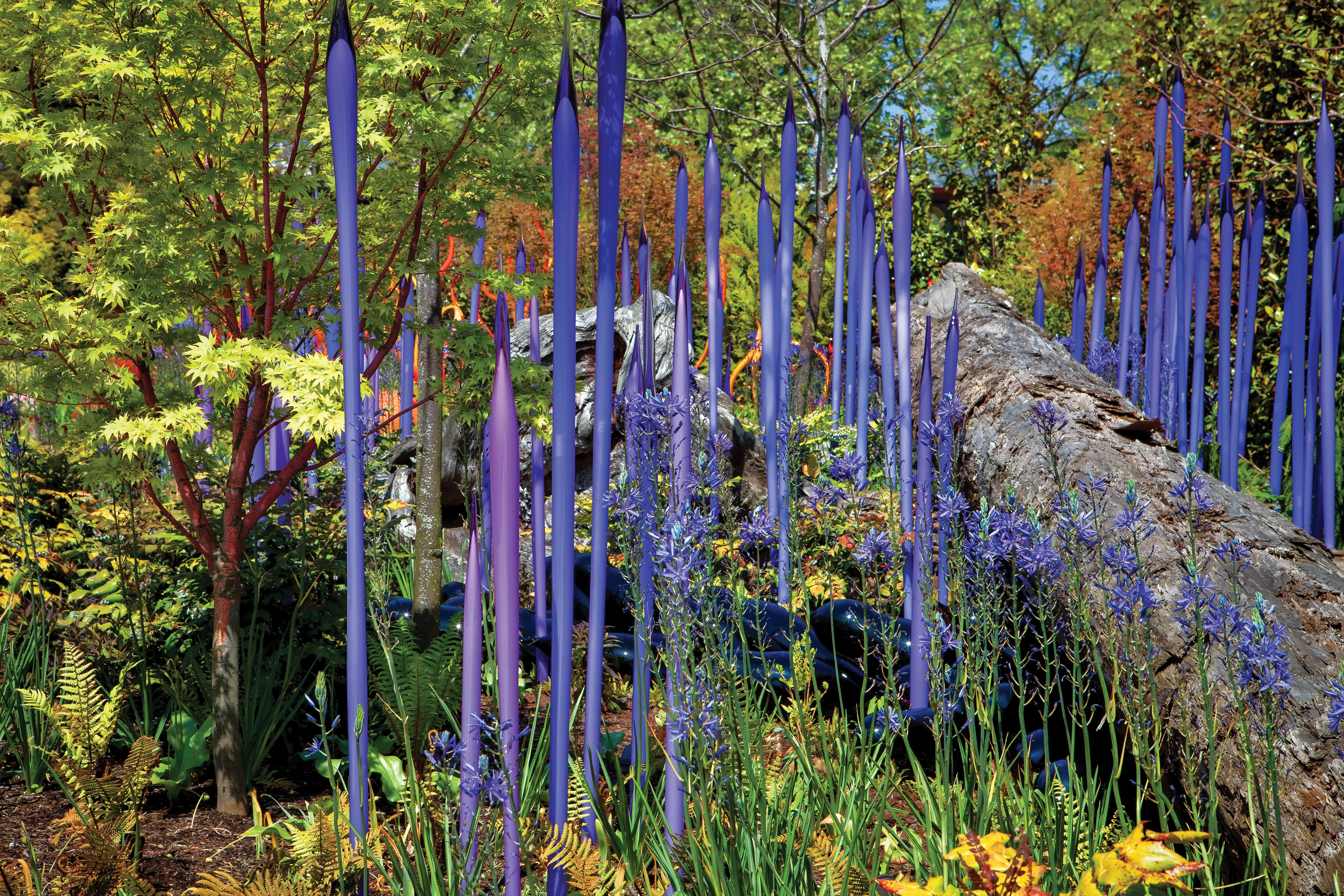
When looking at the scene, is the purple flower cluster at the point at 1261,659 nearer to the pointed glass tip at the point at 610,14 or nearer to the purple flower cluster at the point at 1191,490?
the purple flower cluster at the point at 1191,490

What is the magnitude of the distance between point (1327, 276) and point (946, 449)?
8.23ft

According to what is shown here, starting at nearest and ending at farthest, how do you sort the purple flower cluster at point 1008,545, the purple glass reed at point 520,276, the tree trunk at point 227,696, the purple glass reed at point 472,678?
the purple glass reed at point 472,678
the purple flower cluster at point 1008,545
the tree trunk at point 227,696
the purple glass reed at point 520,276

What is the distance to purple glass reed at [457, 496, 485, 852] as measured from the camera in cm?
131

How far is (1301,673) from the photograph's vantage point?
191cm

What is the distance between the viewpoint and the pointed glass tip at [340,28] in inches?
52.6

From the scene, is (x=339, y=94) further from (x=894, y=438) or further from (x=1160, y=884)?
(x=1160, y=884)

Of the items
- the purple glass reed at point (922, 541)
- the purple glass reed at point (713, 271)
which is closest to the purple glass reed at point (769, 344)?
the purple glass reed at point (713, 271)

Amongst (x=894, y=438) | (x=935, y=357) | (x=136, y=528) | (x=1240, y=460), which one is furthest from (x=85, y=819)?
(x=1240, y=460)

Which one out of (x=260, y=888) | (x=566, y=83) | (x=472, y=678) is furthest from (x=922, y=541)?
(x=260, y=888)

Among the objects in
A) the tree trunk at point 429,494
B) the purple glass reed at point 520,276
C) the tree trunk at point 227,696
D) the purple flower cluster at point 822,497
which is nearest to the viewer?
the purple flower cluster at point 822,497

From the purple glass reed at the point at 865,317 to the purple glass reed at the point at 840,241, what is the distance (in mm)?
97

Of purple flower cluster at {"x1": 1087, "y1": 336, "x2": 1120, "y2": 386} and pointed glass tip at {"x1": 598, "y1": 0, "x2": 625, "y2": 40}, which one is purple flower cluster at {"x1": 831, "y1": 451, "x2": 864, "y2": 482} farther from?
purple flower cluster at {"x1": 1087, "y1": 336, "x2": 1120, "y2": 386}

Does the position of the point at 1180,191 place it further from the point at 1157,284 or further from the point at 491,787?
the point at 491,787

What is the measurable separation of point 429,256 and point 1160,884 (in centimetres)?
214
